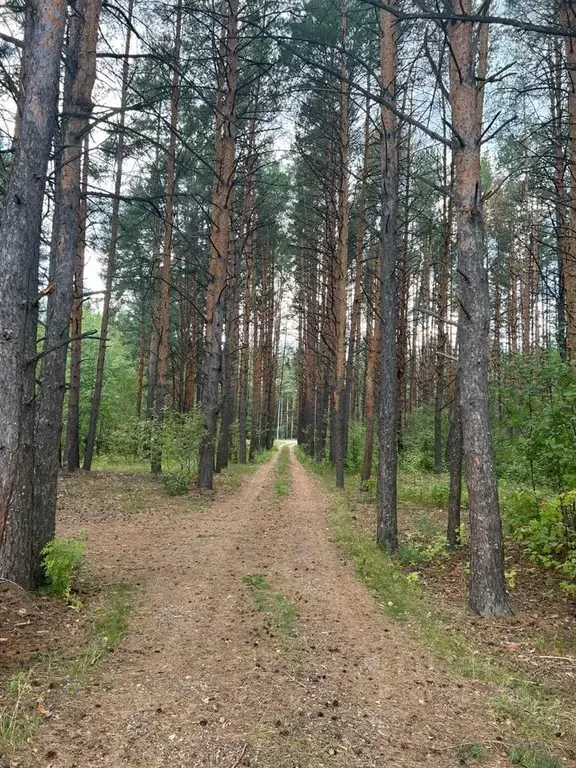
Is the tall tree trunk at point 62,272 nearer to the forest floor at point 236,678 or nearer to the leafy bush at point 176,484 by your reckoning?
the forest floor at point 236,678

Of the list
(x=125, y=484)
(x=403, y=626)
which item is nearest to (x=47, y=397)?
(x=403, y=626)

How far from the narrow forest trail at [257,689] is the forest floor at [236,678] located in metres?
0.01

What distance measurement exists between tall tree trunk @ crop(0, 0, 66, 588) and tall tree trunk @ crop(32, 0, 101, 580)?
78 centimetres

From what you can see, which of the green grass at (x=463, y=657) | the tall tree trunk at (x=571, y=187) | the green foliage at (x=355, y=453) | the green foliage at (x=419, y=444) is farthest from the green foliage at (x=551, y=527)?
the green foliage at (x=355, y=453)

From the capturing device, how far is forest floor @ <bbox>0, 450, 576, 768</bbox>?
278cm

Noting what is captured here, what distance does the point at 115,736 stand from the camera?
2.79 metres

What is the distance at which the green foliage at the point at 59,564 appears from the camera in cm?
496

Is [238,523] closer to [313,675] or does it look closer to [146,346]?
[313,675]

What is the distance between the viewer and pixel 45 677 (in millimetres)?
3455

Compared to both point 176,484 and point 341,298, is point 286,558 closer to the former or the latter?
point 176,484

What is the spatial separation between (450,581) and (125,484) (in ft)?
33.4

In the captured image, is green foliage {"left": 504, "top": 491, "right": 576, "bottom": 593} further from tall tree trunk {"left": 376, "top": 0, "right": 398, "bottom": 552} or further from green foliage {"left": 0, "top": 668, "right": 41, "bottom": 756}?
green foliage {"left": 0, "top": 668, "right": 41, "bottom": 756}

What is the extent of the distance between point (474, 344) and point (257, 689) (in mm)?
4084

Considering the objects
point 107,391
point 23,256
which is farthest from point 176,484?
point 107,391
